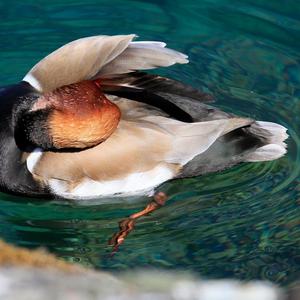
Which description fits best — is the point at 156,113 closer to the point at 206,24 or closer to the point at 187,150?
the point at 187,150

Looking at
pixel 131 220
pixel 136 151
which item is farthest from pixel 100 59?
pixel 131 220

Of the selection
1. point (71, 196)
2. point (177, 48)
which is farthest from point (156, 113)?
point (177, 48)

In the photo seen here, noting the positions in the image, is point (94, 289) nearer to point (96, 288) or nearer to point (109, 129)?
point (96, 288)

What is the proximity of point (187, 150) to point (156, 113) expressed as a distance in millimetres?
303

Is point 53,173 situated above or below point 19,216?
above

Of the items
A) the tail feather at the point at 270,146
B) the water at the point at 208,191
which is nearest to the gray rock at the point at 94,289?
the water at the point at 208,191

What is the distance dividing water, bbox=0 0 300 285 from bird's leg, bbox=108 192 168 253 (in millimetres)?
36

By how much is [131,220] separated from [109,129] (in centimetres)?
52

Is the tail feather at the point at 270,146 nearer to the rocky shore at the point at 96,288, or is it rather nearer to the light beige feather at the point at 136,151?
the light beige feather at the point at 136,151

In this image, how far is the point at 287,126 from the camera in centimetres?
589

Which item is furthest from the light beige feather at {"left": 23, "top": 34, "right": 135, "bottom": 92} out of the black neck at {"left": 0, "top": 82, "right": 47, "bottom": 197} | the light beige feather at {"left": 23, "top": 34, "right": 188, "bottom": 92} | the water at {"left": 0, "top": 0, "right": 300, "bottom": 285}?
the water at {"left": 0, "top": 0, "right": 300, "bottom": 285}

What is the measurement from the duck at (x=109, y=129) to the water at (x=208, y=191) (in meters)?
0.16

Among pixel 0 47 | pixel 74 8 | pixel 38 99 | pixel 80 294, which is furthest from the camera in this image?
pixel 74 8

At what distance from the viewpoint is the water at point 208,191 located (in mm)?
5016
